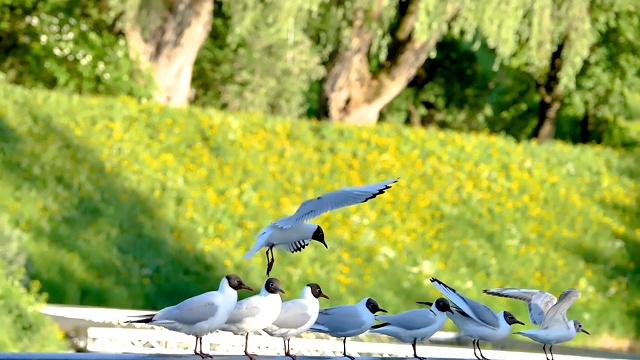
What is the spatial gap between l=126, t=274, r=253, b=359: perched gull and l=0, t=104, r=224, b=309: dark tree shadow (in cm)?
1156

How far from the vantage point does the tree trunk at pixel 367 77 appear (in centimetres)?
2905

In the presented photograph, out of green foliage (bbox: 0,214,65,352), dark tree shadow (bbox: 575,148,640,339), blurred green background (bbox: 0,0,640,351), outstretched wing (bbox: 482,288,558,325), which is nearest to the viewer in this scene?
outstretched wing (bbox: 482,288,558,325)

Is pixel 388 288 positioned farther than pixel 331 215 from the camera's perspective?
No

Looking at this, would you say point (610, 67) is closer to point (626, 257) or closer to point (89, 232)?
point (626, 257)

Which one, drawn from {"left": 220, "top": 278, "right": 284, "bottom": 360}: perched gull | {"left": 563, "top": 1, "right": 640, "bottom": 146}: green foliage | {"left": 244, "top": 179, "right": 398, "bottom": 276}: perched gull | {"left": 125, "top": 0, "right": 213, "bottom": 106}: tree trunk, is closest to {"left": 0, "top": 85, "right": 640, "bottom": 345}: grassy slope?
{"left": 125, "top": 0, "right": 213, "bottom": 106}: tree trunk

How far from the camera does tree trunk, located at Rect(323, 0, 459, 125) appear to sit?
29.0 meters

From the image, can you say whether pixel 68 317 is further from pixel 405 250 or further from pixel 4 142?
pixel 405 250

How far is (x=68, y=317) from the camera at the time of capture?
46.9ft

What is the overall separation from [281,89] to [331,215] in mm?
10630

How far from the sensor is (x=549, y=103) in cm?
3944

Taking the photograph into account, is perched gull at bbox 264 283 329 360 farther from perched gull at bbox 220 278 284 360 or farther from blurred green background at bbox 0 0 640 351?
blurred green background at bbox 0 0 640 351

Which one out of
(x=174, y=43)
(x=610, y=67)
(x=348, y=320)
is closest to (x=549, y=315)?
(x=348, y=320)

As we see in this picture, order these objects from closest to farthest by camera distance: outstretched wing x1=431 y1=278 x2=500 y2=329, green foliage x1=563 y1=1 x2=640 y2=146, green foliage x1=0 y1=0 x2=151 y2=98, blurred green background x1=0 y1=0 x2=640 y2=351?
outstretched wing x1=431 y1=278 x2=500 y2=329 < blurred green background x1=0 y1=0 x2=640 y2=351 < green foliage x1=0 y1=0 x2=151 y2=98 < green foliage x1=563 y1=1 x2=640 y2=146

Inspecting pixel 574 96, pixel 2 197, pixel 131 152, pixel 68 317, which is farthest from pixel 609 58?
pixel 68 317
